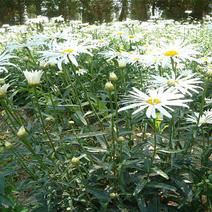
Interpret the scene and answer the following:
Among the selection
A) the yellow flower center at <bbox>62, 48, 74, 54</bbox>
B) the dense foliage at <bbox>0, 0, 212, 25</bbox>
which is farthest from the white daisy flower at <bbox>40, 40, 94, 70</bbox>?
the dense foliage at <bbox>0, 0, 212, 25</bbox>

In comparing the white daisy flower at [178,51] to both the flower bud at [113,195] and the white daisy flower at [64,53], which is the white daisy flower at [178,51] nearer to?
the white daisy flower at [64,53]

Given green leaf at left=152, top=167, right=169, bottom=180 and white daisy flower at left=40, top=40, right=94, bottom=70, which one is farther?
white daisy flower at left=40, top=40, right=94, bottom=70

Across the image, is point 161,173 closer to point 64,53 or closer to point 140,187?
point 140,187

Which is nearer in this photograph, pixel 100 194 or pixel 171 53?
pixel 100 194

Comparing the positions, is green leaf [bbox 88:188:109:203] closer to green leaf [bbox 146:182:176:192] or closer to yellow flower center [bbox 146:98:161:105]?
green leaf [bbox 146:182:176:192]

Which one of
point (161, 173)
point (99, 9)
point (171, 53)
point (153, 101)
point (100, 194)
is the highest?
point (171, 53)

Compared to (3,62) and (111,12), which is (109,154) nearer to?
(3,62)

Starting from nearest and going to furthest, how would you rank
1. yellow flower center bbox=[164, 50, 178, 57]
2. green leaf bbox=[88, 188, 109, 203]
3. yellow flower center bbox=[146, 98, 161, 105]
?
yellow flower center bbox=[146, 98, 161, 105] < green leaf bbox=[88, 188, 109, 203] < yellow flower center bbox=[164, 50, 178, 57]

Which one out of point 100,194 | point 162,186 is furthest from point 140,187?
point 100,194

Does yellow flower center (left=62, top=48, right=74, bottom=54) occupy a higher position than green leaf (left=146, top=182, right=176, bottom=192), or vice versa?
yellow flower center (left=62, top=48, right=74, bottom=54)

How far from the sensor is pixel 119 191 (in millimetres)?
2311

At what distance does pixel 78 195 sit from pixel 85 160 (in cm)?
24

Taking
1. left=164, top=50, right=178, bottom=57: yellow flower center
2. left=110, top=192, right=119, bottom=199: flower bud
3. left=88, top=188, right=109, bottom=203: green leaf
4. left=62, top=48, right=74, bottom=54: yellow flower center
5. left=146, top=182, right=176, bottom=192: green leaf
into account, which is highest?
left=62, top=48, right=74, bottom=54: yellow flower center

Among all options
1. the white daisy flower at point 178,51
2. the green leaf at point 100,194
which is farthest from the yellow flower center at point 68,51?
the green leaf at point 100,194
